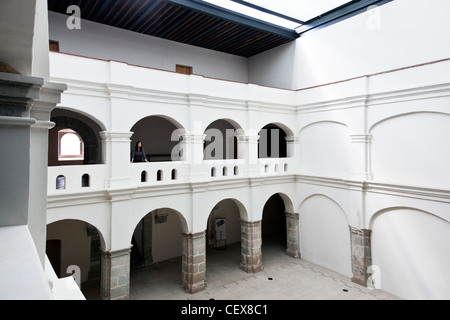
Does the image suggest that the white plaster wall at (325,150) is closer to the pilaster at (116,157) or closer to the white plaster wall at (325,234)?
the white plaster wall at (325,234)

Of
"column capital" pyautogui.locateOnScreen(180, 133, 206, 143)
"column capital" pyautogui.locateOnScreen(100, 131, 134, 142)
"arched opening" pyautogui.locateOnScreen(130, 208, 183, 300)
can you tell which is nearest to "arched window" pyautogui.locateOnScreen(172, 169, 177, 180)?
"column capital" pyautogui.locateOnScreen(180, 133, 206, 143)

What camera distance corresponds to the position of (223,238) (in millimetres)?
16078

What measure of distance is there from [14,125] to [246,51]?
15.8 m

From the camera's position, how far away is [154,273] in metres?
12.9

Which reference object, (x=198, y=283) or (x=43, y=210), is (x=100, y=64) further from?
(x=198, y=283)

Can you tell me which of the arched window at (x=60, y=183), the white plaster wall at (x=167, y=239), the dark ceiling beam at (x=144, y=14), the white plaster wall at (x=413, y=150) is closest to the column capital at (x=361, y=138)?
the white plaster wall at (x=413, y=150)

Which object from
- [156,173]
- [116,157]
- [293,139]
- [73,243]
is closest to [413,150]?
[293,139]

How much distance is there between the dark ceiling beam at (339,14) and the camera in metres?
11.9

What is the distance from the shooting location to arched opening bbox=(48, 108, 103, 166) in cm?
1134

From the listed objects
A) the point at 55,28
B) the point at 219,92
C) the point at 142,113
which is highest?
the point at 55,28

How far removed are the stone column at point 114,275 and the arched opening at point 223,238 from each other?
4515 mm

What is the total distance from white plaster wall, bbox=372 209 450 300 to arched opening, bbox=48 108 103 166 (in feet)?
37.3
